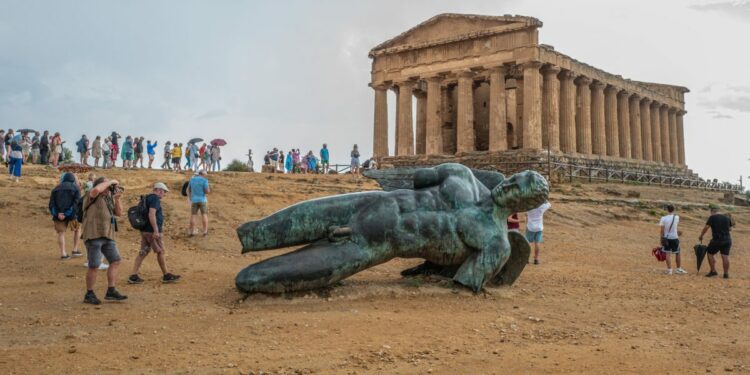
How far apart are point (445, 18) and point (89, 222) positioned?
32282 millimetres

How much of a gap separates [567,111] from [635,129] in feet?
36.7

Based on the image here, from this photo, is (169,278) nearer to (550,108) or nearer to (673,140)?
(550,108)

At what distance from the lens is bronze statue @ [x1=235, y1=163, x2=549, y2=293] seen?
7.30 metres

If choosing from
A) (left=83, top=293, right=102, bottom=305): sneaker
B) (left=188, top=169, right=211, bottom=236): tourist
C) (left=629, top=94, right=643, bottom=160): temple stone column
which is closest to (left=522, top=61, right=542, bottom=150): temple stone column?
(left=629, top=94, right=643, bottom=160): temple stone column

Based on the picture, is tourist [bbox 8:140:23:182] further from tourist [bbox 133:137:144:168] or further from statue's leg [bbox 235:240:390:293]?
statue's leg [bbox 235:240:390:293]

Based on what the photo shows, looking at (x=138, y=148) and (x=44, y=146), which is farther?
(x=138, y=148)

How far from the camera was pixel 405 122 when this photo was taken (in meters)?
38.7

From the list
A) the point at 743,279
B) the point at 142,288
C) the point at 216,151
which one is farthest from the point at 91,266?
the point at 216,151

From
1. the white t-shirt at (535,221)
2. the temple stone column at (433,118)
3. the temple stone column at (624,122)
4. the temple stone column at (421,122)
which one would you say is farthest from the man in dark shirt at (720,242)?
the temple stone column at (624,122)

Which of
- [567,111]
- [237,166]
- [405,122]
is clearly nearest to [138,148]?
[237,166]

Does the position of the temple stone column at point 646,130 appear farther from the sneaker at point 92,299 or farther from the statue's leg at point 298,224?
the sneaker at point 92,299

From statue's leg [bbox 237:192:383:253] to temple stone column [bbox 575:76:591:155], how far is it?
33301 mm

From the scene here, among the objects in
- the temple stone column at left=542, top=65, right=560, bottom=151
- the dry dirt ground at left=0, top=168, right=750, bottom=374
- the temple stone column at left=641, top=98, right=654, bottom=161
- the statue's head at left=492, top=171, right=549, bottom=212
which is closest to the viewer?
the dry dirt ground at left=0, top=168, right=750, bottom=374

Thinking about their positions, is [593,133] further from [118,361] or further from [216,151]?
[118,361]
